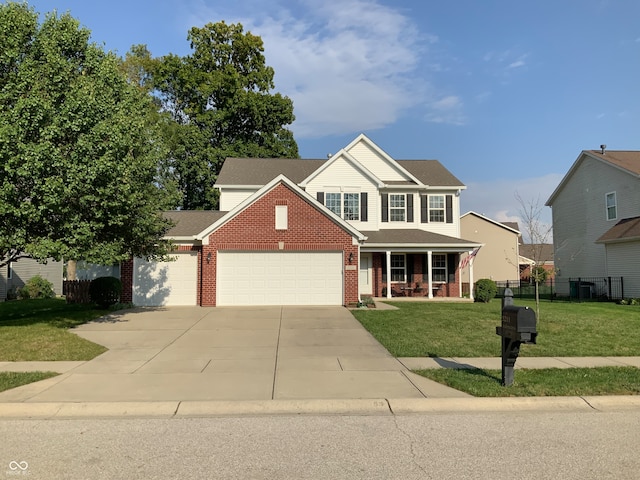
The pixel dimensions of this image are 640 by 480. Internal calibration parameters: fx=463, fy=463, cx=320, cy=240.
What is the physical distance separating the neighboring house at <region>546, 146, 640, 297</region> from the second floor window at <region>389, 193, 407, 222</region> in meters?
7.80

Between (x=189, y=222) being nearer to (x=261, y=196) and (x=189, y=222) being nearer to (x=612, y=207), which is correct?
(x=261, y=196)

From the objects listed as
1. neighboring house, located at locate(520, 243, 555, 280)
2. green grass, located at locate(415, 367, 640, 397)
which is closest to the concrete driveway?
green grass, located at locate(415, 367, 640, 397)

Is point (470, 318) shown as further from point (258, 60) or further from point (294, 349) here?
point (258, 60)

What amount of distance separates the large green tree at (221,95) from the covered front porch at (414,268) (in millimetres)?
17900

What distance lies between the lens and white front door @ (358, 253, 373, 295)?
77.2 ft

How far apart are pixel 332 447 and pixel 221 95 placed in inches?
1564

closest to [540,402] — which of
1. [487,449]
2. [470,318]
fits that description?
[487,449]

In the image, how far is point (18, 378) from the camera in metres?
7.40

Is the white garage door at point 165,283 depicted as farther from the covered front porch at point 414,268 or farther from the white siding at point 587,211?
the white siding at point 587,211

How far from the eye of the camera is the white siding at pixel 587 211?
82.1ft

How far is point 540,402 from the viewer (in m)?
6.37

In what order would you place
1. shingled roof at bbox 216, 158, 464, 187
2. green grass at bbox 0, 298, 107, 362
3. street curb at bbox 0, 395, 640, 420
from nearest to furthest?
street curb at bbox 0, 395, 640, 420
green grass at bbox 0, 298, 107, 362
shingled roof at bbox 216, 158, 464, 187

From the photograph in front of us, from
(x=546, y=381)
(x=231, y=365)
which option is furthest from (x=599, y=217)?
(x=231, y=365)

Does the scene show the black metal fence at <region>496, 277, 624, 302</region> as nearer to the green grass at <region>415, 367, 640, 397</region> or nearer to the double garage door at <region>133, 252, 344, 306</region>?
the double garage door at <region>133, 252, 344, 306</region>
